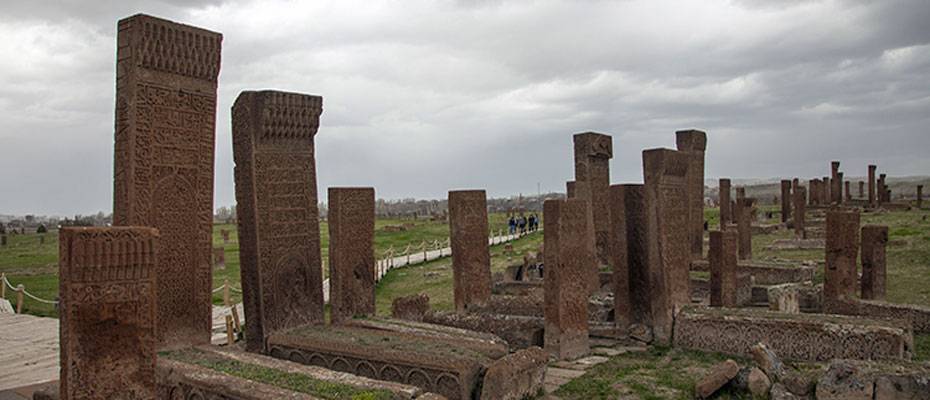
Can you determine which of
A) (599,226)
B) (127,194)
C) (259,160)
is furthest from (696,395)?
(599,226)

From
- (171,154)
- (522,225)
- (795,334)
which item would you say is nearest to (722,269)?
(795,334)

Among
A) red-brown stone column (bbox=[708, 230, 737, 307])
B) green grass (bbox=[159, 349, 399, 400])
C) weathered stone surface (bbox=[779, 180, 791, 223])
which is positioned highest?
weathered stone surface (bbox=[779, 180, 791, 223])

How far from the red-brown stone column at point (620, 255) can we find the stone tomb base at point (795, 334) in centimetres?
87

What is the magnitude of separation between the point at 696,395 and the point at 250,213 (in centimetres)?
542

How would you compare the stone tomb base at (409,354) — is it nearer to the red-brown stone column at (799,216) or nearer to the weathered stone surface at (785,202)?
the red-brown stone column at (799,216)

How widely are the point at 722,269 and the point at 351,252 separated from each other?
→ 242 inches

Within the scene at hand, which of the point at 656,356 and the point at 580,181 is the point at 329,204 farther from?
the point at 580,181

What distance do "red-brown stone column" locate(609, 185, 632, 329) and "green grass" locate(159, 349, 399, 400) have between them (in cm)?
525

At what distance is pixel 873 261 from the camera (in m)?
11.6

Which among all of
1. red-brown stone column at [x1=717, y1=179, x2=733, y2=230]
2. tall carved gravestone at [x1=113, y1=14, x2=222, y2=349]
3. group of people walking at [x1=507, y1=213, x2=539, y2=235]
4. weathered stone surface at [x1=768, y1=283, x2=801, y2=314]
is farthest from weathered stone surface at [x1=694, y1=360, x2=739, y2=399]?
group of people walking at [x1=507, y1=213, x2=539, y2=235]

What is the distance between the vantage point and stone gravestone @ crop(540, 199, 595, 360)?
8.64m

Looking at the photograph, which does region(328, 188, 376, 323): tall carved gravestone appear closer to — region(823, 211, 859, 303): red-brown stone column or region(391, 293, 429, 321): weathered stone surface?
region(391, 293, 429, 321): weathered stone surface

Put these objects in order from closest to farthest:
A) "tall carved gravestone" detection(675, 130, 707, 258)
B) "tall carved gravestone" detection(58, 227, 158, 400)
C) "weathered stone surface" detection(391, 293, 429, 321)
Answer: "tall carved gravestone" detection(58, 227, 158, 400)
"weathered stone surface" detection(391, 293, 429, 321)
"tall carved gravestone" detection(675, 130, 707, 258)

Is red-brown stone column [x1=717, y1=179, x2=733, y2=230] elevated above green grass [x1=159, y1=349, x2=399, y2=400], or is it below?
above
